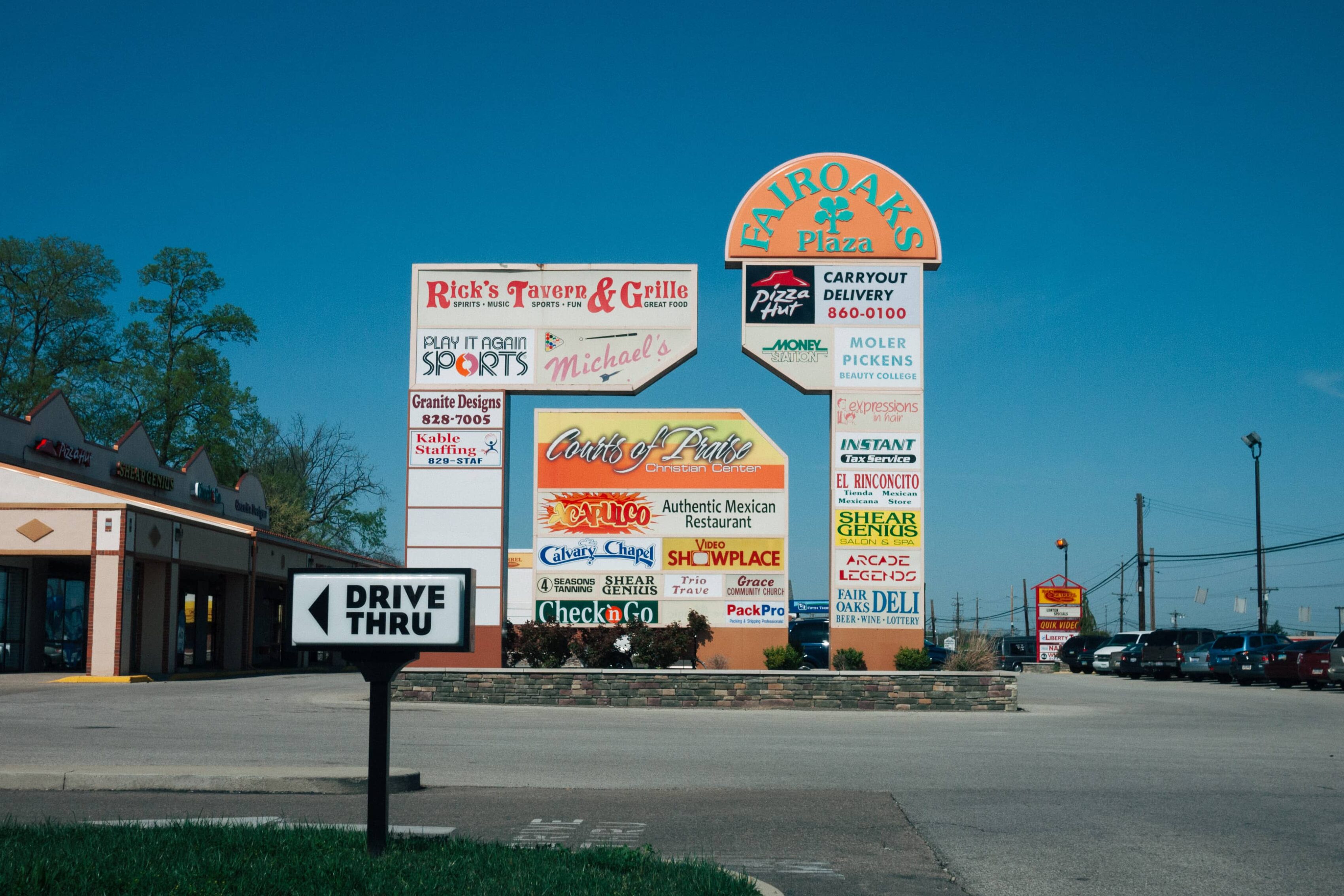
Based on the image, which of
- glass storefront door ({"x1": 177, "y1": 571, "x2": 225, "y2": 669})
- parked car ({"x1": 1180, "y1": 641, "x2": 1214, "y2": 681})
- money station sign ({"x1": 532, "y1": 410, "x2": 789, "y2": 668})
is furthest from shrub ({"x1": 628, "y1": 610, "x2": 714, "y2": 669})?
parked car ({"x1": 1180, "y1": 641, "x2": 1214, "y2": 681})

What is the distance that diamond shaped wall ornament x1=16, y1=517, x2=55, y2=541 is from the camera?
3084cm

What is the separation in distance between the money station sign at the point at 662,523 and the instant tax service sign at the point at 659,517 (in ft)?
0.07

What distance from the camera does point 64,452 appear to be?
37.6 meters

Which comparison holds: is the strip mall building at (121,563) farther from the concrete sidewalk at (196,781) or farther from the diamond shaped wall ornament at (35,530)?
the concrete sidewalk at (196,781)

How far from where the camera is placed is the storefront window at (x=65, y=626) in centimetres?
3456

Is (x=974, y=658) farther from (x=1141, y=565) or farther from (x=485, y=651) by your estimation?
(x=1141, y=565)

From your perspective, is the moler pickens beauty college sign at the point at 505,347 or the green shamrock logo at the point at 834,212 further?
the green shamrock logo at the point at 834,212

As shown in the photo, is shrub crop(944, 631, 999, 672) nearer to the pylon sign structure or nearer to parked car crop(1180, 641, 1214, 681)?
the pylon sign structure

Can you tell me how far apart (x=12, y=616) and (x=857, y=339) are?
24.3 meters

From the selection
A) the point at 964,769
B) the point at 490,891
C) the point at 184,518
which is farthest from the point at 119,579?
the point at 490,891

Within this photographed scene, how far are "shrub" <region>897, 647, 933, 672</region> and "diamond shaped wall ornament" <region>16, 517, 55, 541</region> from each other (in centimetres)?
2162

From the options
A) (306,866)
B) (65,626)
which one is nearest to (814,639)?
(65,626)

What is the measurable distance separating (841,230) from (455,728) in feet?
45.6

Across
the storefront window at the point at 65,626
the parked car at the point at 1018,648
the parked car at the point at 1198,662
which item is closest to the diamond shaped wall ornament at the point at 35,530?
the storefront window at the point at 65,626
